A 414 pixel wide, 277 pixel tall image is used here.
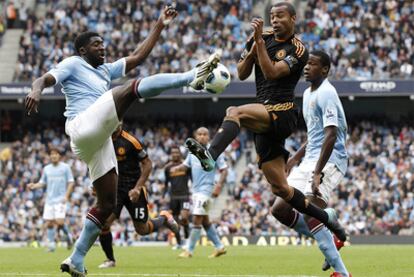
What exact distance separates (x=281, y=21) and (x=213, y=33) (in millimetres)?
27708

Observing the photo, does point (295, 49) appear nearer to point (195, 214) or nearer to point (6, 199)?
point (195, 214)

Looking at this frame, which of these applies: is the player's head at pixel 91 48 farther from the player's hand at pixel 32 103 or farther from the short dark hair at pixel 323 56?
the short dark hair at pixel 323 56

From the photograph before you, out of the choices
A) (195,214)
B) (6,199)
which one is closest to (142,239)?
(6,199)

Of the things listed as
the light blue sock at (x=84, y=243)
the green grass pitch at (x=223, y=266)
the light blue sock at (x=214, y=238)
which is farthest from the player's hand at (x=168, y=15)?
the light blue sock at (x=214, y=238)

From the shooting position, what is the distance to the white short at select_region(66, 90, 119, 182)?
9.93 meters

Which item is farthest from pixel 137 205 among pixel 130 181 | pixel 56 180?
pixel 56 180

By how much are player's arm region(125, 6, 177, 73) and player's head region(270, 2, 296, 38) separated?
3.82 ft

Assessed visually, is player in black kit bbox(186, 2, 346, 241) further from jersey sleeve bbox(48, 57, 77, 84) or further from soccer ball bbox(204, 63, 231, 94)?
jersey sleeve bbox(48, 57, 77, 84)

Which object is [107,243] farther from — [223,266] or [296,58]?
[296,58]

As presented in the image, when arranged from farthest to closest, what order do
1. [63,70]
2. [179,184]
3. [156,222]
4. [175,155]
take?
[179,184] < [175,155] < [156,222] < [63,70]

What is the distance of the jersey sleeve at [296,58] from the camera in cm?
1065

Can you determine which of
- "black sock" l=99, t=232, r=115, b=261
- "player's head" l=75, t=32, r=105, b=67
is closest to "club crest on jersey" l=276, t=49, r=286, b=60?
"player's head" l=75, t=32, r=105, b=67

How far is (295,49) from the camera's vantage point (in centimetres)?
1081

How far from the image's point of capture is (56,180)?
74.8 ft
